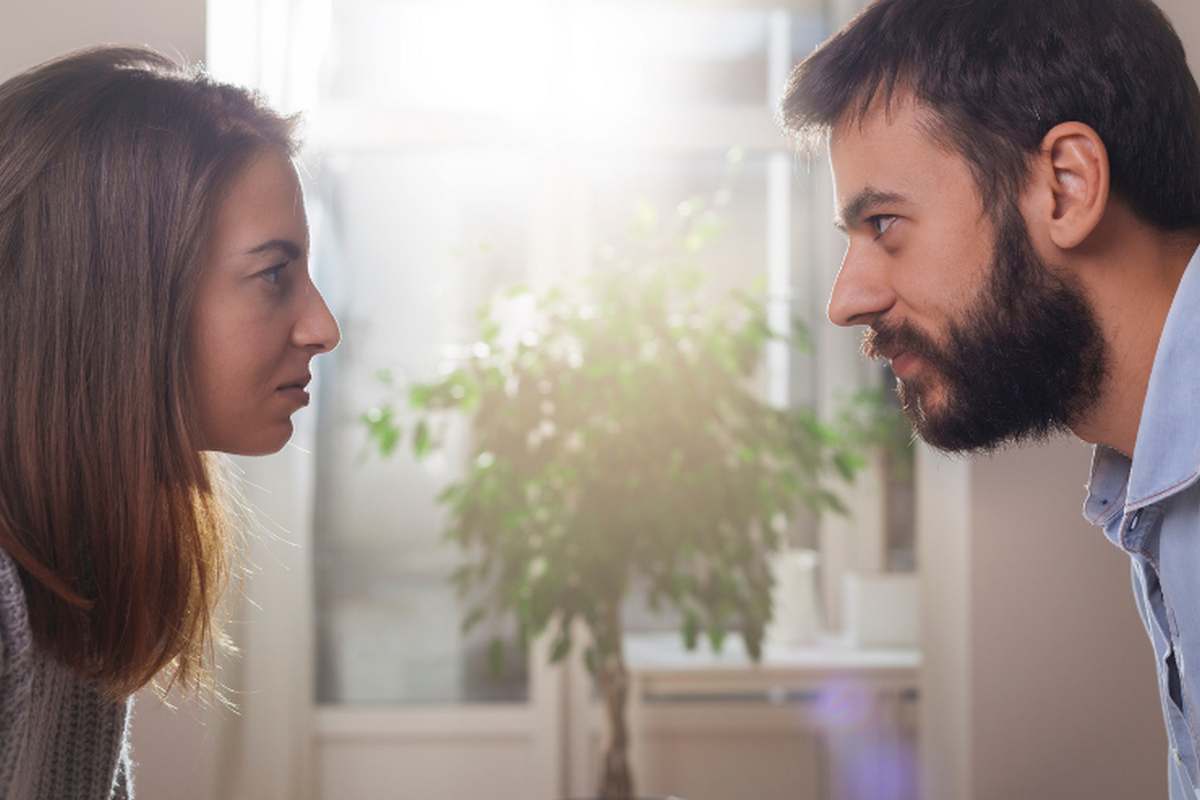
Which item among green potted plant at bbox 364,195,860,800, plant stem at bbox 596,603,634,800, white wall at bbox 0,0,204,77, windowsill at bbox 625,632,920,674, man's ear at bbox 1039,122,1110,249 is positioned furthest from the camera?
windowsill at bbox 625,632,920,674

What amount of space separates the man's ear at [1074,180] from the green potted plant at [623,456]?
1.19 meters

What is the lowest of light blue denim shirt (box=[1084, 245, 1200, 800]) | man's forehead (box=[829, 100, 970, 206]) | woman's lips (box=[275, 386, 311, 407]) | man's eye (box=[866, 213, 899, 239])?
light blue denim shirt (box=[1084, 245, 1200, 800])

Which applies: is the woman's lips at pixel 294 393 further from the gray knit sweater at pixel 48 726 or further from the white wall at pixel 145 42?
the white wall at pixel 145 42

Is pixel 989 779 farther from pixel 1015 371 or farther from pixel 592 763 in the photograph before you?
pixel 1015 371

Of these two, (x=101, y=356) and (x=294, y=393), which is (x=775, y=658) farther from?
(x=101, y=356)

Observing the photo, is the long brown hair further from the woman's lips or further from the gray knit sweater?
the woman's lips

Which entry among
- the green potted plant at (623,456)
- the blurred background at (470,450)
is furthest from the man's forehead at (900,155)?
the blurred background at (470,450)

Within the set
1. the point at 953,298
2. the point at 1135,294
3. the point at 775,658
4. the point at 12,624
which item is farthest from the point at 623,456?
the point at 12,624

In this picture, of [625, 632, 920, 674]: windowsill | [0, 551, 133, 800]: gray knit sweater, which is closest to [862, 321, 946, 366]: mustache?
[0, 551, 133, 800]: gray knit sweater

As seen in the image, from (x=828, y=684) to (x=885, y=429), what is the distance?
2.31 feet

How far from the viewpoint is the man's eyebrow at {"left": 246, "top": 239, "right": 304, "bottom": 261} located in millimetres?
1297

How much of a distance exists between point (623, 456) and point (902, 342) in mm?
1112

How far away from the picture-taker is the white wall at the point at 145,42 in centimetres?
234

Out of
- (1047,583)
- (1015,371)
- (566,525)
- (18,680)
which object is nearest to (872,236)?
(1015,371)
